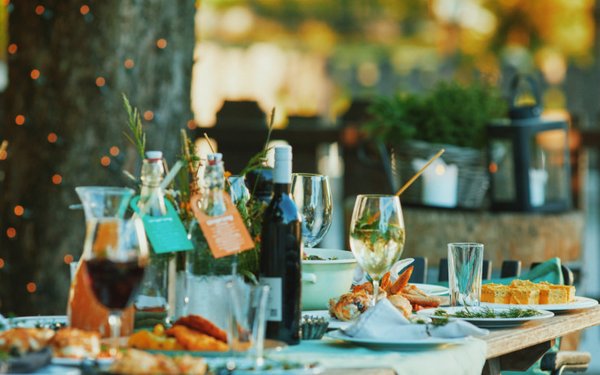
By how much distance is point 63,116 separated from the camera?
14.5ft

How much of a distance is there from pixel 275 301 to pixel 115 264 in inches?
14.0

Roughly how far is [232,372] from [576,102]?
558 inches

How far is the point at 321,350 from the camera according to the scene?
1901mm

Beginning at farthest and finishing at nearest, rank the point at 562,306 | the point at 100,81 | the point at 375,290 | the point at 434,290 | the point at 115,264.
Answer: the point at 100,81 < the point at 434,290 < the point at 562,306 < the point at 375,290 < the point at 115,264

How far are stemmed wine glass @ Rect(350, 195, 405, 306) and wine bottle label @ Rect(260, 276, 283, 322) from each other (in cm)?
27

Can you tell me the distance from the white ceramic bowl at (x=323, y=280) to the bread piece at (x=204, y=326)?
17.7 inches

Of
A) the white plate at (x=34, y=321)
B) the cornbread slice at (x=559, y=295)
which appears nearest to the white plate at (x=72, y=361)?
the white plate at (x=34, y=321)

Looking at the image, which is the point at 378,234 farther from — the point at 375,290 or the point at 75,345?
the point at 75,345

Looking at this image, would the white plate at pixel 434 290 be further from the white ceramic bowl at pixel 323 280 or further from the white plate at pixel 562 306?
the white ceramic bowl at pixel 323 280

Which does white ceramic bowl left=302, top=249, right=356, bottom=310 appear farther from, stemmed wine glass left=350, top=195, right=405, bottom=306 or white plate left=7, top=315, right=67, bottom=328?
white plate left=7, top=315, right=67, bottom=328

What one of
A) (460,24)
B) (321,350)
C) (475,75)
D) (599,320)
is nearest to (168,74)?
(599,320)

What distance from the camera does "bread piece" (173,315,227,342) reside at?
5.97 ft

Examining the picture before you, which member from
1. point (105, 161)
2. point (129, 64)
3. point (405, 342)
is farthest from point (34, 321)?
point (129, 64)

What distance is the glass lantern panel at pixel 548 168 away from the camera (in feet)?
17.1
